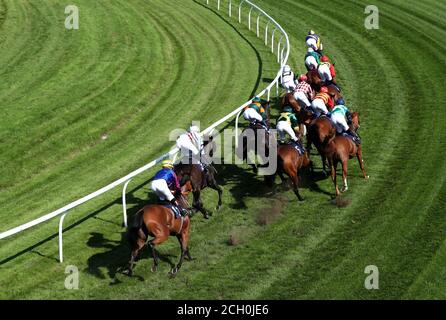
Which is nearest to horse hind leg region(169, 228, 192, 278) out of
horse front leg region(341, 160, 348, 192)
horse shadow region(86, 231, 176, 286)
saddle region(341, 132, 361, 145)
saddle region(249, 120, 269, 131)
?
horse shadow region(86, 231, 176, 286)

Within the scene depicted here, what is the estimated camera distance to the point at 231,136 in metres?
18.6

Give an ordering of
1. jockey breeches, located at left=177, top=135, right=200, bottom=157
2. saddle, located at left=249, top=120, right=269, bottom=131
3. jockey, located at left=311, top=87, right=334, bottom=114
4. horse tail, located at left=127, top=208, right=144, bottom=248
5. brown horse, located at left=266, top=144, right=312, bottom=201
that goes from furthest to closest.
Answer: jockey, located at left=311, top=87, right=334, bottom=114
saddle, located at left=249, top=120, right=269, bottom=131
brown horse, located at left=266, top=144, right=312, bottom=201
jockey breeches, located at left=177, top=135, right=200, bottom=157
horse tail, located at left=127, top=208, right=144, bottom=248

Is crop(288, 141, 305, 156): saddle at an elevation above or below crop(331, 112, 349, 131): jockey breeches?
below

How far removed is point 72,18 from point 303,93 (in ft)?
38.9

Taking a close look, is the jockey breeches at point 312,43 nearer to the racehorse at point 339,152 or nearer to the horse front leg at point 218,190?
the racehorse at point 339,152

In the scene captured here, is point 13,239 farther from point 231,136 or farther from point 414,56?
point 414,56

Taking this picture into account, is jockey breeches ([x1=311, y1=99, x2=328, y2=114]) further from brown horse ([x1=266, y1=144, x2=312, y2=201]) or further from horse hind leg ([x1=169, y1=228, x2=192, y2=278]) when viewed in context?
horse hind leg ([x1=169, y1=228, x2=192, y2=278])

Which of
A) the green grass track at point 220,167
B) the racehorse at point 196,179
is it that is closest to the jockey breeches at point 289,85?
the green grass track at point 220,167

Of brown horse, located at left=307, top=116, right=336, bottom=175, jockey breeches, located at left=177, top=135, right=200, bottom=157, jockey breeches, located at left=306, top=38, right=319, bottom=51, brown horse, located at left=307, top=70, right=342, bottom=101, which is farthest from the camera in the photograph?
jockey breeches, located at left=306, top=38, right=319, bottom=51

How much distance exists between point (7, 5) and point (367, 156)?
1740 centimetres

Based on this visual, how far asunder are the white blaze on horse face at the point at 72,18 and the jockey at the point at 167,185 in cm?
1402

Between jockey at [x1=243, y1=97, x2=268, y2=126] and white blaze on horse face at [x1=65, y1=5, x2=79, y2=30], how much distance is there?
11.1m

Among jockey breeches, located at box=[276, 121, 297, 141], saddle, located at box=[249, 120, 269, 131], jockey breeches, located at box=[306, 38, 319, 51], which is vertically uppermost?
jockey breeches, located at box=[306, 38, 319, 51]

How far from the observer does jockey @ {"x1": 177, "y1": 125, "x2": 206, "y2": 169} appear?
14.5 m
